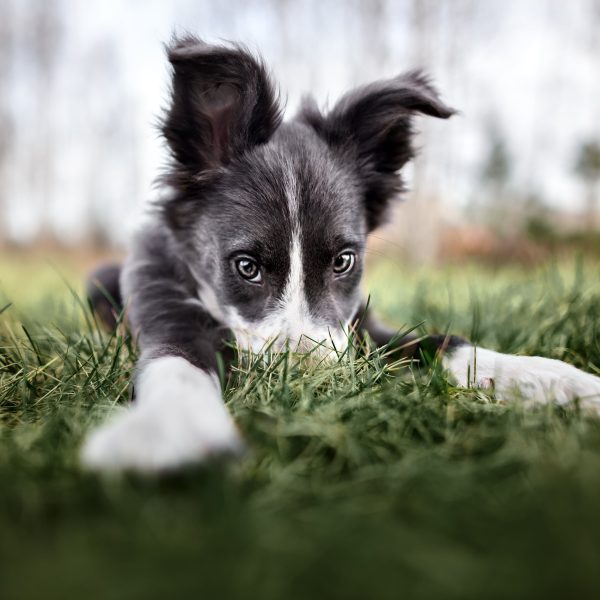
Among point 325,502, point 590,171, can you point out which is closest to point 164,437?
point 325,502

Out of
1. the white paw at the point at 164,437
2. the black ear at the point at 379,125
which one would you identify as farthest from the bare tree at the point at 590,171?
the white paw at the point at 164,437

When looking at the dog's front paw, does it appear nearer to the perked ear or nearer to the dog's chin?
the dog's chin

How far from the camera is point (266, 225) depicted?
293 centimetres

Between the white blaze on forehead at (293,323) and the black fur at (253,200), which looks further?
the black fur at (253,200)

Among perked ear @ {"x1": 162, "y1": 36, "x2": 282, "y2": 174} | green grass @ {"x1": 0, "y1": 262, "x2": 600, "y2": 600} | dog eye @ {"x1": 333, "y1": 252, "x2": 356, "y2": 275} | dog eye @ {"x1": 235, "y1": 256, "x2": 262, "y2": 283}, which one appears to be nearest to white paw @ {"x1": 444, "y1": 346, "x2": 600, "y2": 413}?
green grass @ {"x1": 0, "y1": 262, "x2": 600, "y2": 600}

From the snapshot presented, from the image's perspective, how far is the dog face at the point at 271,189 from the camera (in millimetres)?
2838

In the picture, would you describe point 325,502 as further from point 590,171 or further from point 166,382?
point 590,171

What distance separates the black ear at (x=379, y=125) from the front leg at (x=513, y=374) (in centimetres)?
106

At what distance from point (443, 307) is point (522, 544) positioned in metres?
3.71

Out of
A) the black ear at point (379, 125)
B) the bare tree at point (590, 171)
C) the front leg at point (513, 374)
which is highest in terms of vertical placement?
the black ear at point (379, 125)

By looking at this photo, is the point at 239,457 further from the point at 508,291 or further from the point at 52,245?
the point at 52,245

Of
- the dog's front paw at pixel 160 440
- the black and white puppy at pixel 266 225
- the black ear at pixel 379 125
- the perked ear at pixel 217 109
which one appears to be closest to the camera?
the dog's front paw at pixel 160 440

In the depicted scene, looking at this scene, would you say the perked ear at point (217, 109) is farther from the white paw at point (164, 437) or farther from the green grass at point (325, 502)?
the white paw at point (164, 437)

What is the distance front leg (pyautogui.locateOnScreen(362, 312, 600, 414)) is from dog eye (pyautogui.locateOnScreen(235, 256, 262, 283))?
2.35ft
